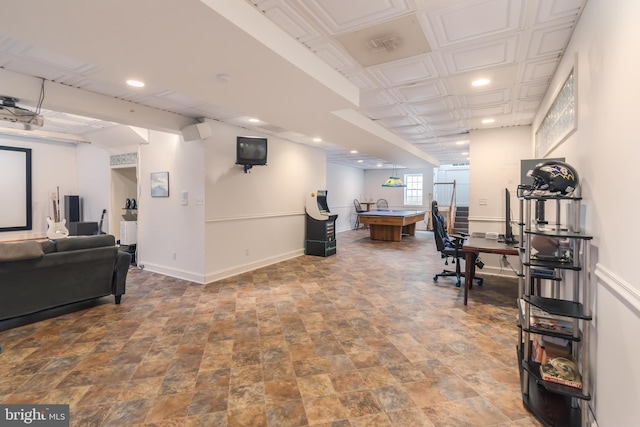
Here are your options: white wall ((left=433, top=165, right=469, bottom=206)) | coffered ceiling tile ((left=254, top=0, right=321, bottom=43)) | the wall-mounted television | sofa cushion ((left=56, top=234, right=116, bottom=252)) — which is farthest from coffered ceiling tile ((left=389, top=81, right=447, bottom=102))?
white wall ((left=433, top=165, right=469, bottom=206))

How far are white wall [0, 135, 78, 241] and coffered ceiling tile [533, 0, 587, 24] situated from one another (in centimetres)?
944

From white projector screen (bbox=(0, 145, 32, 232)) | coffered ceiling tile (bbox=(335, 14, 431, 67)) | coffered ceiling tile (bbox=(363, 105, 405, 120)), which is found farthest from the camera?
white projector screen (bbox=(0, 145, 32, 232))

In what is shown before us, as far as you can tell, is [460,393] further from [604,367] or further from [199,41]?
[199,41]

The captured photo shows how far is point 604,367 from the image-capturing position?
1.55 meters

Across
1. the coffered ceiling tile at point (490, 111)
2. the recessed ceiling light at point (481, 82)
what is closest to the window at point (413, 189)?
the coffered ceiling tile at point (490, 111)

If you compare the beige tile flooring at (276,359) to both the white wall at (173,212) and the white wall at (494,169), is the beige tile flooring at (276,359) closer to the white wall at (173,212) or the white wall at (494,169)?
the white wall at (173,212)

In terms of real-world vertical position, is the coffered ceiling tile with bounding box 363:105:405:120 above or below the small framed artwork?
above

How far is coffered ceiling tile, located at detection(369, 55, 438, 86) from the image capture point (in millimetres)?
2822

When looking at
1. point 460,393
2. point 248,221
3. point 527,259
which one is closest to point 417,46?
point 527,259

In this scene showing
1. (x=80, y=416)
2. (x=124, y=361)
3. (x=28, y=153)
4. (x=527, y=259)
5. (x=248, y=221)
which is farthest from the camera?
(x=28, y=153)

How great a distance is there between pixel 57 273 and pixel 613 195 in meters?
4.94

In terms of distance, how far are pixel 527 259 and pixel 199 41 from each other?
2.69 metres

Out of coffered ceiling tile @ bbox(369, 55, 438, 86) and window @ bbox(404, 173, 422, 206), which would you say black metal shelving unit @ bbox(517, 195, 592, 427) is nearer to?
coffered ceiling tile @ bbox(369, 55, 438, 86)

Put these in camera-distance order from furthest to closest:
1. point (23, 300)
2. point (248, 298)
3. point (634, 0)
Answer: point (248, 298), point (23, 300), point (634, 0)
